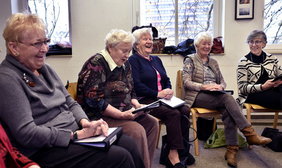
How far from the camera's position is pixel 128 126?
5.44 ft

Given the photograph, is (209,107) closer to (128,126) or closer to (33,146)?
(128,126)

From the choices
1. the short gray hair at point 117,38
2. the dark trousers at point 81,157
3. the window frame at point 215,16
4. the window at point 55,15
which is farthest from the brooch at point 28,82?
the window at point 55,15

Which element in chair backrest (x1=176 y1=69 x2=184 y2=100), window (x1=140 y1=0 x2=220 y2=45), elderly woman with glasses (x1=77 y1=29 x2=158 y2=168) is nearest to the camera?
elderly woman with glasses (x1=77 y1=29 x2=158 y2=168)

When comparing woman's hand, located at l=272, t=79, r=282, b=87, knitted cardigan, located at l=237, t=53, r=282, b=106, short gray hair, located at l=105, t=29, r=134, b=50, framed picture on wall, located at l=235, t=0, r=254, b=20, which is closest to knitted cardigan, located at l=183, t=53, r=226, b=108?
knitted cardigan, located at l=237, t=53, r=282, b=106

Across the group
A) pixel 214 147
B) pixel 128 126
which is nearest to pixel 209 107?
pixel 214 147

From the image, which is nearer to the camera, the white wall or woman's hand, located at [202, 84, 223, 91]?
woman's hand, located at [202, 84, 223, 91]

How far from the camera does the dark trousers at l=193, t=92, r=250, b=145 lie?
7.63 ft

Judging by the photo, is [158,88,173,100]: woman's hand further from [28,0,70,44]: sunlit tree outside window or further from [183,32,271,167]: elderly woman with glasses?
[28,0,70,44]: sunlit tree outside window

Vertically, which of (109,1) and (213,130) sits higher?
(109,1)

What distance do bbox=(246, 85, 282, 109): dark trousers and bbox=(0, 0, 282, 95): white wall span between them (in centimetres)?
98

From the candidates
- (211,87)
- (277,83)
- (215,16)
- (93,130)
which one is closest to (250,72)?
(277,83)

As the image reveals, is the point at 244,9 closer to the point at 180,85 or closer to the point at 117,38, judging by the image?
the point at 180,85

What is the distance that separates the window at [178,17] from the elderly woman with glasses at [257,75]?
1.04 m

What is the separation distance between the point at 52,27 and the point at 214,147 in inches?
113
